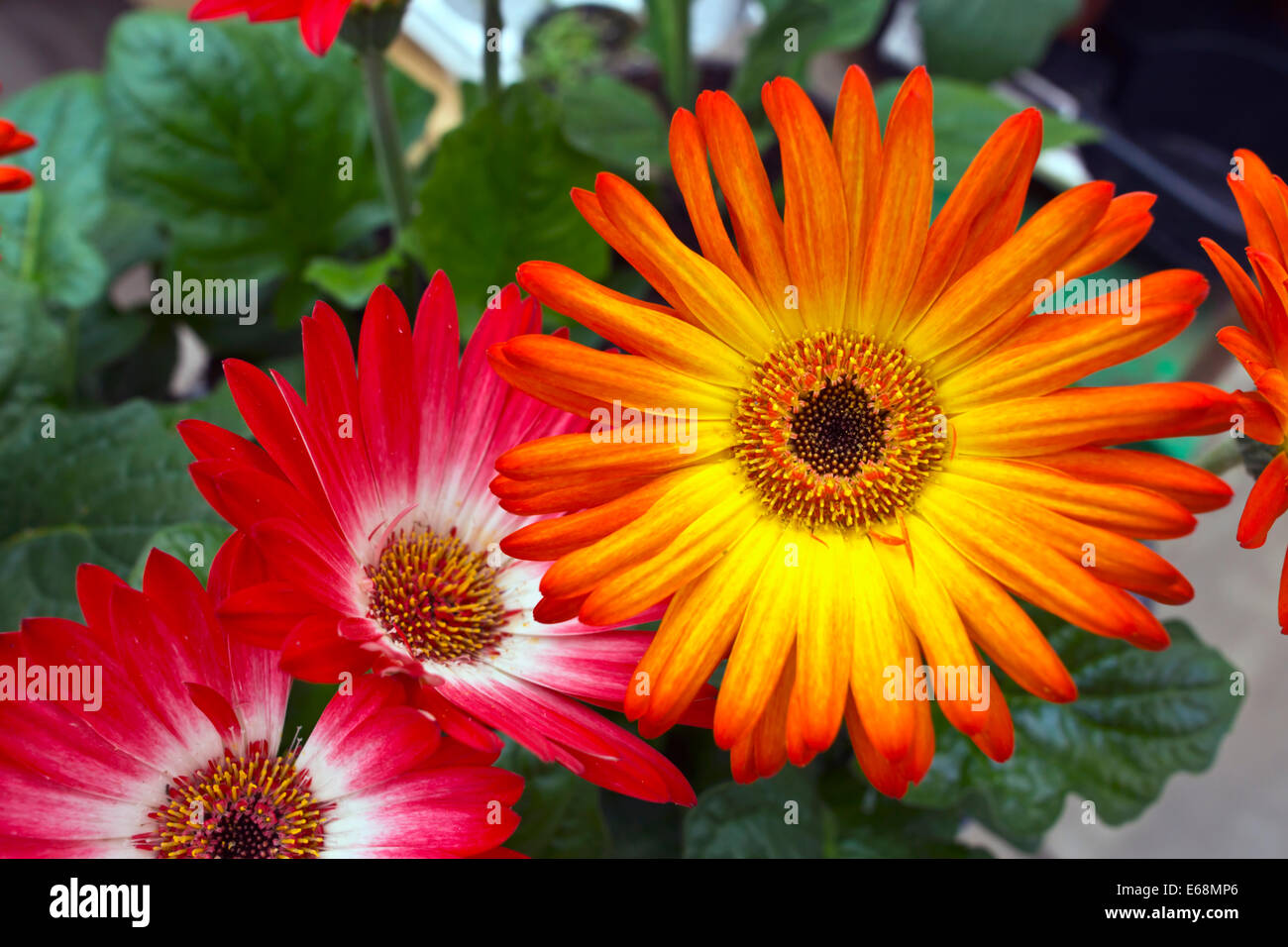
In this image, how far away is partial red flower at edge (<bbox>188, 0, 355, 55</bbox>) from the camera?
0.99 feet

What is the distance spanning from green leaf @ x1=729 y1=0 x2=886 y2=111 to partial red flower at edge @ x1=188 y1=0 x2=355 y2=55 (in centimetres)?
30

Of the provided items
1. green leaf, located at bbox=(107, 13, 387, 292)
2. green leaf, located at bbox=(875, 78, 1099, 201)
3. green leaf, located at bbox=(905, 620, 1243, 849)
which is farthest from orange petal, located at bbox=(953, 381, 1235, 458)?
green leaf, located at bbox=(107, 13, 387, 292)

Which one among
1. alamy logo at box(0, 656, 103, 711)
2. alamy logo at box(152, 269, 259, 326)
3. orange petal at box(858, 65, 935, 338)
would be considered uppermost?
alamy logo at box(152, 269, 259, 326)

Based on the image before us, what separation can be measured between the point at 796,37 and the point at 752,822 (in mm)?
415

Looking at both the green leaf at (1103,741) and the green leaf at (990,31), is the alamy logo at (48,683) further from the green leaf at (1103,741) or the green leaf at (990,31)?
the green leaf at (990,31)

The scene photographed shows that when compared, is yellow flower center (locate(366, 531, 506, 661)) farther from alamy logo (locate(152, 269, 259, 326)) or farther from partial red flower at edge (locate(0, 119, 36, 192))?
alamy logo (locate(152, 269, 259, 326))

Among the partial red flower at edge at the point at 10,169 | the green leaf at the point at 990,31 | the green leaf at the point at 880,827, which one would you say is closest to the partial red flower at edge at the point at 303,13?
the partial red flower at edge at the point at 10,169

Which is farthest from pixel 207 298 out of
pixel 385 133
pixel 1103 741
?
pixel 1103 741

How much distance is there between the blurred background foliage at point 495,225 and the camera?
454mm

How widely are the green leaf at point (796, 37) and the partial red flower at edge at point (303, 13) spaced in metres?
0.30

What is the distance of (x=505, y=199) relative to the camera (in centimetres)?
46

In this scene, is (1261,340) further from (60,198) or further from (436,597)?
(60,198)

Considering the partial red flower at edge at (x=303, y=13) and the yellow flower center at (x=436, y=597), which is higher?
the partial red flower at edge at (x=303, y=13)

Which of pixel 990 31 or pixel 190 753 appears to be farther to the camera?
pixel 990 31
